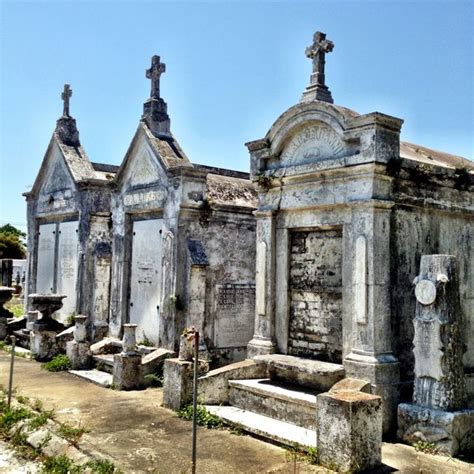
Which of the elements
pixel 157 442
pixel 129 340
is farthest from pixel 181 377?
pixel 129 340

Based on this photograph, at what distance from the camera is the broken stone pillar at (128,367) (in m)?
9.29

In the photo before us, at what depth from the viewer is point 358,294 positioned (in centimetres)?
693

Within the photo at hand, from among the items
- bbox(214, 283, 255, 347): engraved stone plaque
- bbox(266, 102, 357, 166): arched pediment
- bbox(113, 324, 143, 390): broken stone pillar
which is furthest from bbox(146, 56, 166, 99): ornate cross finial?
bbox(113, 324, 143, 390): broken stone pillar

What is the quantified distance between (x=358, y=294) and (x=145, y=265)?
561 cm

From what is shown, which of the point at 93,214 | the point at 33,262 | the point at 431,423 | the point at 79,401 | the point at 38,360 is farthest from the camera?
the point at 33,262

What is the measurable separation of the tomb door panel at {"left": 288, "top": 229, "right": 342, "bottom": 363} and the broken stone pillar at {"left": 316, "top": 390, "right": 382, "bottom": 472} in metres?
1.91

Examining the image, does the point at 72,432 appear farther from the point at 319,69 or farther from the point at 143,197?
the point at 319,69

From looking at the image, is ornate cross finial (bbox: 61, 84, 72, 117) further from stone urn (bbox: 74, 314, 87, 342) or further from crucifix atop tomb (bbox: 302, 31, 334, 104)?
crucifix atop tomb (bbox: 302, 31, 334, 104)

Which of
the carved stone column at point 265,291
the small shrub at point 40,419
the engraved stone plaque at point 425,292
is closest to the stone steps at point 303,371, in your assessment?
the carved stone column at point 265,291

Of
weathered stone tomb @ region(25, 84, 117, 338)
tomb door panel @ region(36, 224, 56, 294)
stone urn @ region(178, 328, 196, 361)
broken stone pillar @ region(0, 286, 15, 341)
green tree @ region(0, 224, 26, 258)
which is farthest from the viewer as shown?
green tree @ region(0, 224, 26, 258)

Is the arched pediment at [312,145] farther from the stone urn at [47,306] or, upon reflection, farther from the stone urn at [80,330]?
the stone urn at [47,306]

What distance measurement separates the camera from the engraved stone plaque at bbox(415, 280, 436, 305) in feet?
20.5

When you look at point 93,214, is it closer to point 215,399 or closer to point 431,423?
point 215,399

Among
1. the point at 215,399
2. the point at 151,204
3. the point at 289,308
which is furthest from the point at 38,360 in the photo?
the point at 289,308
